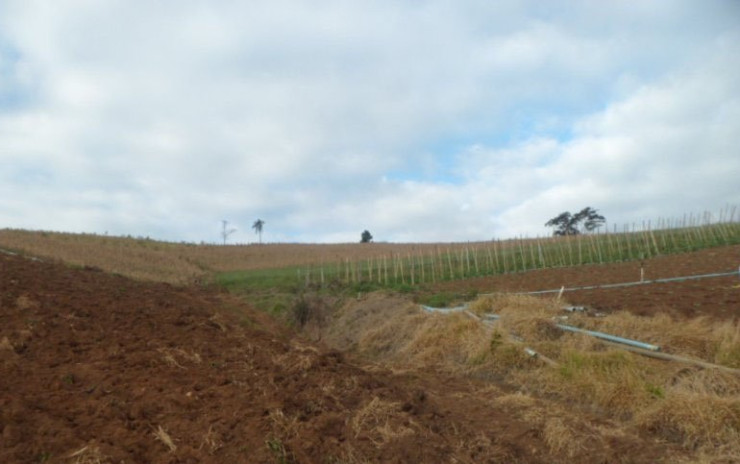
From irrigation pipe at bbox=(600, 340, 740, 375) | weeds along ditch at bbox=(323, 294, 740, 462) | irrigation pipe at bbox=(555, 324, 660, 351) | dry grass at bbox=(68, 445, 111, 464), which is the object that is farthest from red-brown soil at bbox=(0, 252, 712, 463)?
irrigation pipe at bbox=(555, 324, 660, 351)

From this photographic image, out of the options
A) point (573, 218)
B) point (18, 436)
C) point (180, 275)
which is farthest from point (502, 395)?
point (573, 218)

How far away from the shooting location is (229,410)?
4.61m

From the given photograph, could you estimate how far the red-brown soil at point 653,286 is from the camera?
9.34 meters

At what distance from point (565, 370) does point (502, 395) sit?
2.95 feet

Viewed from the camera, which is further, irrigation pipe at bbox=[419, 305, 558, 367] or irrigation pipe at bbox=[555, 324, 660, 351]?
irrigation pipe at bbox=[419, 305, 558, 367]

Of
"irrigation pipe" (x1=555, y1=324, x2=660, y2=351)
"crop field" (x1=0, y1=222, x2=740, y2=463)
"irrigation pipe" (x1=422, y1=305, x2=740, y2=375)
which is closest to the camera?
"crop field" (x1=0, y1=222, x2=740, y2=463)

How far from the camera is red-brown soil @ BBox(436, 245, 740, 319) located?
368 inches

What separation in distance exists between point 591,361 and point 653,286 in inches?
296

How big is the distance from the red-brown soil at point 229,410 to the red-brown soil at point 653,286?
4620mm

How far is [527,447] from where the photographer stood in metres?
4.49

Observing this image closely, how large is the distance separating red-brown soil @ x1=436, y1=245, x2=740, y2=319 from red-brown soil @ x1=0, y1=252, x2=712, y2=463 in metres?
4.62

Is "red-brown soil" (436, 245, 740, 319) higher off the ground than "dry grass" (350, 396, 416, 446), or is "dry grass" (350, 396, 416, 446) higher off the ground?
"red-brown soil" (436, 245, 740, 319)

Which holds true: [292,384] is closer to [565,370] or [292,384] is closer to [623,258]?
[565,370]

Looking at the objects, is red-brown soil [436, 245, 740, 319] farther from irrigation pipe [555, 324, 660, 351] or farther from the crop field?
irrigation pipe [555, 324, 660, 351]
